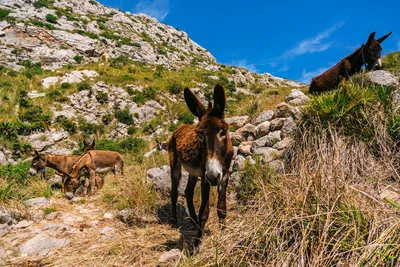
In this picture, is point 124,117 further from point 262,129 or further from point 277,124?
point 277,124

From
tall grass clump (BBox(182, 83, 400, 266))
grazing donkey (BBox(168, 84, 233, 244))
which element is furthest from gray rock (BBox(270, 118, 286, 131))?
grazing donkey (BBox(168, 84, 233, 244))

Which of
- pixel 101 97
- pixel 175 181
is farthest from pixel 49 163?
pixel 101 97

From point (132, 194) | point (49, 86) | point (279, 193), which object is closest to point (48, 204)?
point (132, 194)

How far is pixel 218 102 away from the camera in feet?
10.1

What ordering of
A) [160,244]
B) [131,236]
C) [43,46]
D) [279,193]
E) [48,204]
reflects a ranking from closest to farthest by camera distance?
[279,193] → [160,244] → [131,236] → [48,204] → [43,46]

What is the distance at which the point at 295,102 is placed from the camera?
677 centimetres

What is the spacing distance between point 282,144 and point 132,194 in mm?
3589

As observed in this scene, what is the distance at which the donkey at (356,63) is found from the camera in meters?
6.24

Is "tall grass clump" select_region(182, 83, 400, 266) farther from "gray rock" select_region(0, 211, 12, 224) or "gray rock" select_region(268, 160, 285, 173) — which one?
"gray rock" select_region(0, 211, 12, 224)

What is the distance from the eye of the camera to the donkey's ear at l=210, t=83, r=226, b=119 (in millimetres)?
3006

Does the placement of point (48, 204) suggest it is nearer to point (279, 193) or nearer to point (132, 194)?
point (132, 194)

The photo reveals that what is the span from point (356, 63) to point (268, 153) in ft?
12.2

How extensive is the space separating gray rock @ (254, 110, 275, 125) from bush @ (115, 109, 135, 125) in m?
14.2

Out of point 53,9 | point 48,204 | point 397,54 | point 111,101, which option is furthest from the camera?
point 53,9
